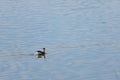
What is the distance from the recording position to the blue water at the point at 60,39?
75.9 ft

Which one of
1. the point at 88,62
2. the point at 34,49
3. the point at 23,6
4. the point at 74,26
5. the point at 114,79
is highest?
the point at 23,6

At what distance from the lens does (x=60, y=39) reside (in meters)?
28.4

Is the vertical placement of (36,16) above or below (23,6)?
below

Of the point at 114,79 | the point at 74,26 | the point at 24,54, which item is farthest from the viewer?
the point at 74,26

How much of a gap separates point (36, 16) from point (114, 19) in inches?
226

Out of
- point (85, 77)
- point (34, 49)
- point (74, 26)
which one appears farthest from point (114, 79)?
point (74, 26)

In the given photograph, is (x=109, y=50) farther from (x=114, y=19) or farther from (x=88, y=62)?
(x=114, y=19)

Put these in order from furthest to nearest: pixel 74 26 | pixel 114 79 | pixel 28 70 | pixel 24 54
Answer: pixel 74 26 < pixel 24 54 < pixel 28 70 < pixel 114 79

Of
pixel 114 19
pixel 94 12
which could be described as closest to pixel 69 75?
pixel 114 19

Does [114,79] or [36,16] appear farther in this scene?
[36,16]

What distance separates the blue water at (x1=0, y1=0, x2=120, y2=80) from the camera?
2314 centimetres

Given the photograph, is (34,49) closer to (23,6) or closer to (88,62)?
(88,62)

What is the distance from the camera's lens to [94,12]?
3603 cm

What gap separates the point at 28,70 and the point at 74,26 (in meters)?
8.99
